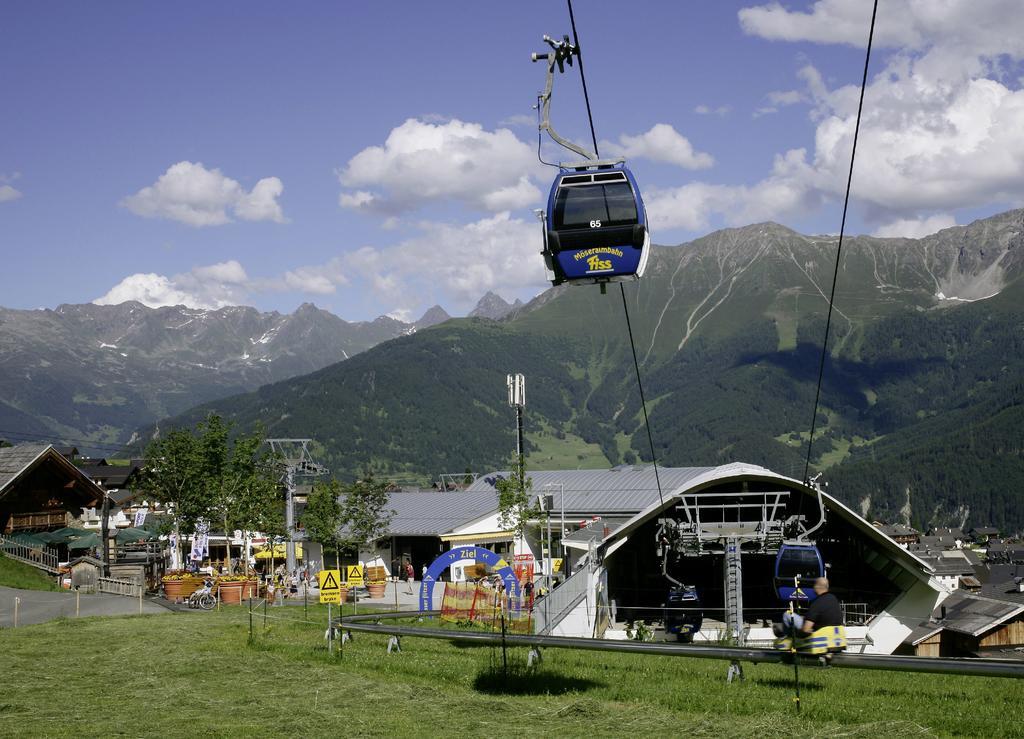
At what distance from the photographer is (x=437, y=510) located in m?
73.8

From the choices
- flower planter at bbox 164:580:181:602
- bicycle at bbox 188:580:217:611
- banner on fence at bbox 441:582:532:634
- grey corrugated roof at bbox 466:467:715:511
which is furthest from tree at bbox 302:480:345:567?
banner on fence at bbox 441:582:532:634

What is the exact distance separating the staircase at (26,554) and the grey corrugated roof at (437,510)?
1942 cm

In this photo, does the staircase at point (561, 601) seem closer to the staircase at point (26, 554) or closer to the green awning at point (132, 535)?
the staircase at point (26, 554)

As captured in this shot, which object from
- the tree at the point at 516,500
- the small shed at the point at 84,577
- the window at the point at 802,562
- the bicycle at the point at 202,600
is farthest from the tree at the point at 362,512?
the window at the point at 802,562

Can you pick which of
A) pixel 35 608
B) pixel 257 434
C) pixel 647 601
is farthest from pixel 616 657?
pixel 257 434

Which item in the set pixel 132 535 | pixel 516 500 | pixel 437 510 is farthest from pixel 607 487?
pixel 132 535

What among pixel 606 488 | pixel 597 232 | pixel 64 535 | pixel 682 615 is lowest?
pixel 682 615

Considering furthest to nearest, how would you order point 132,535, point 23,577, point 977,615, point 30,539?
point 132,535, point 30,539, point 977,615, point 23,577

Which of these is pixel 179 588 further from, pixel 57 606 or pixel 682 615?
pixel 682 615

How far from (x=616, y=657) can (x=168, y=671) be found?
831 centimetres

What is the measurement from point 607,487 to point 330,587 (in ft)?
186

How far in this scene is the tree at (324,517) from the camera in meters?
53.9

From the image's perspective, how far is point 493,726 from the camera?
1307cm

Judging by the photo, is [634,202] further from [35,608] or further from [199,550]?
[199,550]
